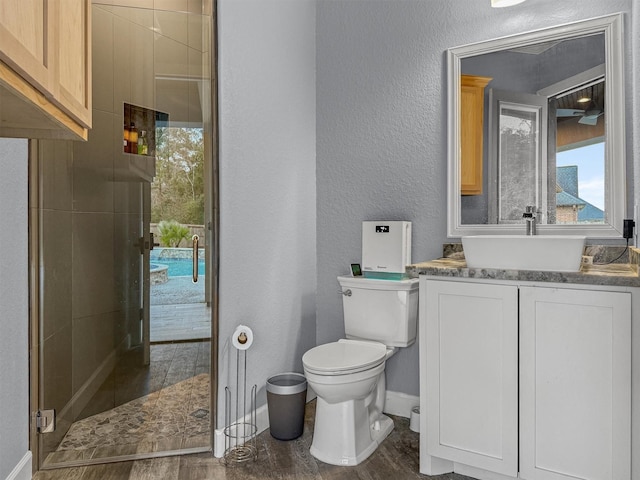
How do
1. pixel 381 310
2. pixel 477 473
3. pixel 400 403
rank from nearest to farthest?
pixel 477 473 < pixel 381 310 < pixel 400 403

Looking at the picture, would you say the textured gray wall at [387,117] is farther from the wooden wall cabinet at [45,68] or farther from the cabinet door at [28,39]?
the cabinet door at [28,39]

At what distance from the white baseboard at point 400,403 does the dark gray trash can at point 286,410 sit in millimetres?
607

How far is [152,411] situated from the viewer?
2.24 metres

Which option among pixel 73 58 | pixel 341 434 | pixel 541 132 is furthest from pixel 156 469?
pixel 541 132

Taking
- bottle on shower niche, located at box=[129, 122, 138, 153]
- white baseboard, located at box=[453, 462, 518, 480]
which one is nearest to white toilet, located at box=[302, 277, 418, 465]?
white baseboard, located at box=[453, 462, 518, 480]

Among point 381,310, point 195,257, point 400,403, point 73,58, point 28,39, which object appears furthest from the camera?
point 400,403

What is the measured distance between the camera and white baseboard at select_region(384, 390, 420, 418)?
2.74 m

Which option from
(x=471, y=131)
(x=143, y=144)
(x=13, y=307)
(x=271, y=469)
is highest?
(x=471, y=131)

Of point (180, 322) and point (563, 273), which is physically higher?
point (563, 273)

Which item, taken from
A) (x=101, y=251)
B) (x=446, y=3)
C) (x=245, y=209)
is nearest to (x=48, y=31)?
(x=101, y=251)

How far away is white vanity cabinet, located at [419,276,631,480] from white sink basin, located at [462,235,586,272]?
3.2 inches

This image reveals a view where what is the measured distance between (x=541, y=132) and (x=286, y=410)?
1.94 metres

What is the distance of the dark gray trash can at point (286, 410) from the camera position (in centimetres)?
243

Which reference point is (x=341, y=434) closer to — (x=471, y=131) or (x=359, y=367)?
(x=359, y=367)
